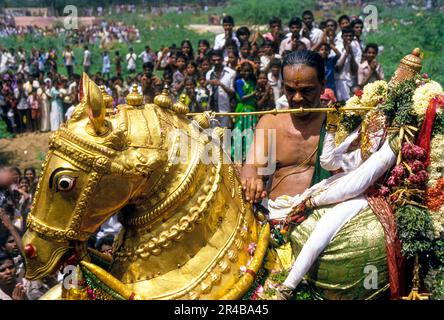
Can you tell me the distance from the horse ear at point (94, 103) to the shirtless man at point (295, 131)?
4.05ft

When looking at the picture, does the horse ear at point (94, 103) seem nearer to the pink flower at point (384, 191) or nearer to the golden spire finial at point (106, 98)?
the golden spire finial at point (106, 98)

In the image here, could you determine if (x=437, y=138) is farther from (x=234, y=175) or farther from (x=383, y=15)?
(x=383, y=15)

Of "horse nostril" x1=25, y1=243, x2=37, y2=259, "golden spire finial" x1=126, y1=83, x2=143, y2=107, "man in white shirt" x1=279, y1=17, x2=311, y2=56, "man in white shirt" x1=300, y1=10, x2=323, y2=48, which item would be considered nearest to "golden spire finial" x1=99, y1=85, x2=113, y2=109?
"golden spire finial" x1=126, y1=83, x2=143, y2=107

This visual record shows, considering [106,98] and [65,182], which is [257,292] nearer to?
[65,182]

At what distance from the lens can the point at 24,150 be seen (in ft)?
55.5

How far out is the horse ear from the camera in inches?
158

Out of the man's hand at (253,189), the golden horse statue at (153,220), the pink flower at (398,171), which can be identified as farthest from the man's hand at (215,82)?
the pink flower at (398,171)

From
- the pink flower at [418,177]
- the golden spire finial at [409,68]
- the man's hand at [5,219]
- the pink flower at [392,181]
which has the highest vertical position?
the golden spire finial at [409,68]

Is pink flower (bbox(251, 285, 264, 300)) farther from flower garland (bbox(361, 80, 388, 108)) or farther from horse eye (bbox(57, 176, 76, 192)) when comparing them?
flower garland (bbox(361, 80, 388, 108))

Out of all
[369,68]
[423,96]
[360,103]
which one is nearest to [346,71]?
[369,68]

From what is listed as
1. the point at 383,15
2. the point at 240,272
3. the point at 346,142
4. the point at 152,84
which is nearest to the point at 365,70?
the point at 152,84

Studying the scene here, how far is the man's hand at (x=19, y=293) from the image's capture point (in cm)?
724

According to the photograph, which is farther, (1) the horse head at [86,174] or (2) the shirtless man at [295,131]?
(2) the shirtless man at [295,131]
